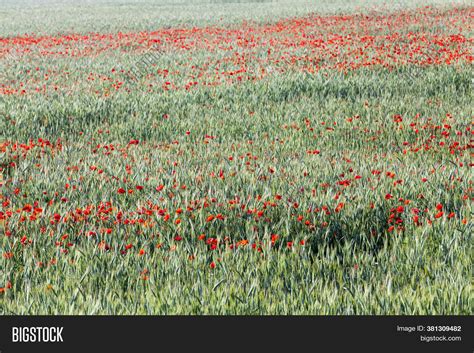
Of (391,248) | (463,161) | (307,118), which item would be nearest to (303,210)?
(391,248)

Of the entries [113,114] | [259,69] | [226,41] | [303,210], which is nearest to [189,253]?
[303,210]

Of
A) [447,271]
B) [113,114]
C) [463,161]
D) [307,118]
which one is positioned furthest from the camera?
[113,114]

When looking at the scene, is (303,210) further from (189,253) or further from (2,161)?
(2,161)

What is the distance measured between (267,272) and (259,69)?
1046 centimetres

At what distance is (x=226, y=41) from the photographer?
2016cm

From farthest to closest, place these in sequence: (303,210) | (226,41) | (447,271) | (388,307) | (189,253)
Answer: (226,41) → (303,210) → (189,253) → (447,271) → (388,307)

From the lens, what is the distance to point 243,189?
18.4 ft

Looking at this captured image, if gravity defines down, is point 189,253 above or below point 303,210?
below

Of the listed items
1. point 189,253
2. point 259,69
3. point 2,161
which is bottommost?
point 189,253

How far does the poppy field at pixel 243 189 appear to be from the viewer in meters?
3.55

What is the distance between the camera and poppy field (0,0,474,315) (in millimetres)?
3547
